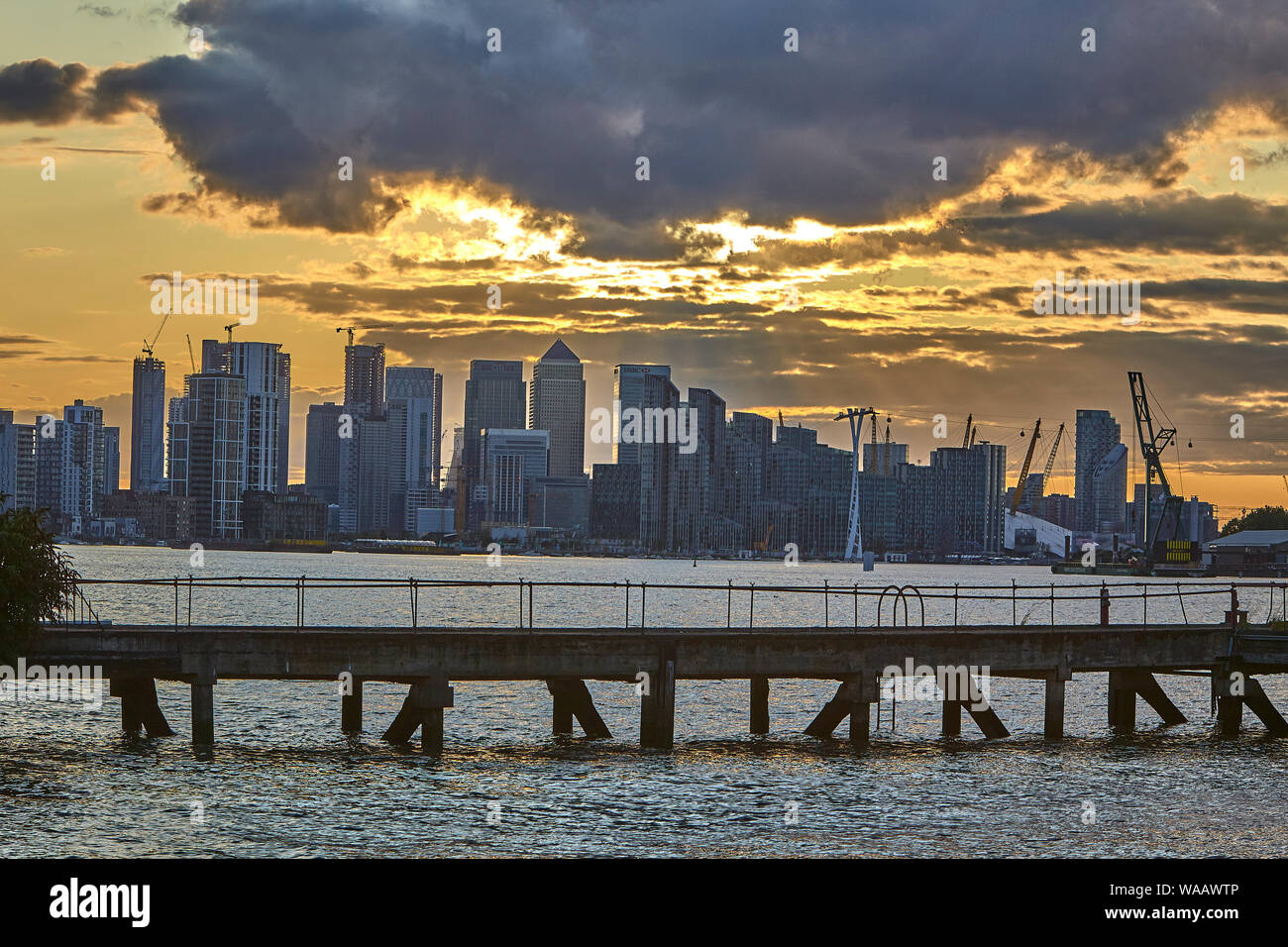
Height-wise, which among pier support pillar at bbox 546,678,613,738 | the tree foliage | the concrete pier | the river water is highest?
the tree foliage

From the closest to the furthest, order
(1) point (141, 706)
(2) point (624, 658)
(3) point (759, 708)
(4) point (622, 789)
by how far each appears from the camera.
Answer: (4) point (622, 789)
(2) point (624, 658)
(1) point (141, 706)
(3) point (759, 708)

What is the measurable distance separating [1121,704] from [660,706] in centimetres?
2125

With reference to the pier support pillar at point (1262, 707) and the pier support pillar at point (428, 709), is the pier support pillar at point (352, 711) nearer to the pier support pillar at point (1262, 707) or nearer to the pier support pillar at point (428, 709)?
the pier support pillar at point (428, 709)

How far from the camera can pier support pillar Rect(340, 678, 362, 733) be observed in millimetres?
48844

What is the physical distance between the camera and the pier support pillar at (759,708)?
51531 mm

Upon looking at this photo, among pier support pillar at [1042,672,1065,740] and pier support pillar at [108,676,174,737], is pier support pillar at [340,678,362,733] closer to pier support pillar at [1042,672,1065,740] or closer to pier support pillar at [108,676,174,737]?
pier support pillar at [108,676,174,737]

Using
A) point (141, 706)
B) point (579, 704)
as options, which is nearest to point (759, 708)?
point (579, 704)

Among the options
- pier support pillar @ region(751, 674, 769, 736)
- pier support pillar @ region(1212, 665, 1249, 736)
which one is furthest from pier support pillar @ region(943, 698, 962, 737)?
pier support pillar @ region(1212, 665, 1249, 736)

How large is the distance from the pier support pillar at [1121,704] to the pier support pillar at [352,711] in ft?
94.6

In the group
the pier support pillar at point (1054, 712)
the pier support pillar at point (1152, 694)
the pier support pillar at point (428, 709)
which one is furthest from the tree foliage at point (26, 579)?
the pier support pillar at point (1152, 694)

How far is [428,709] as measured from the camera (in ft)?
137

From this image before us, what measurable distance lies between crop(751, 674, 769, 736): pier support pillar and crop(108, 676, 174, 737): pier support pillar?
2098cm

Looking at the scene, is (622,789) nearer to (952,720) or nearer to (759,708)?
(759,708)
